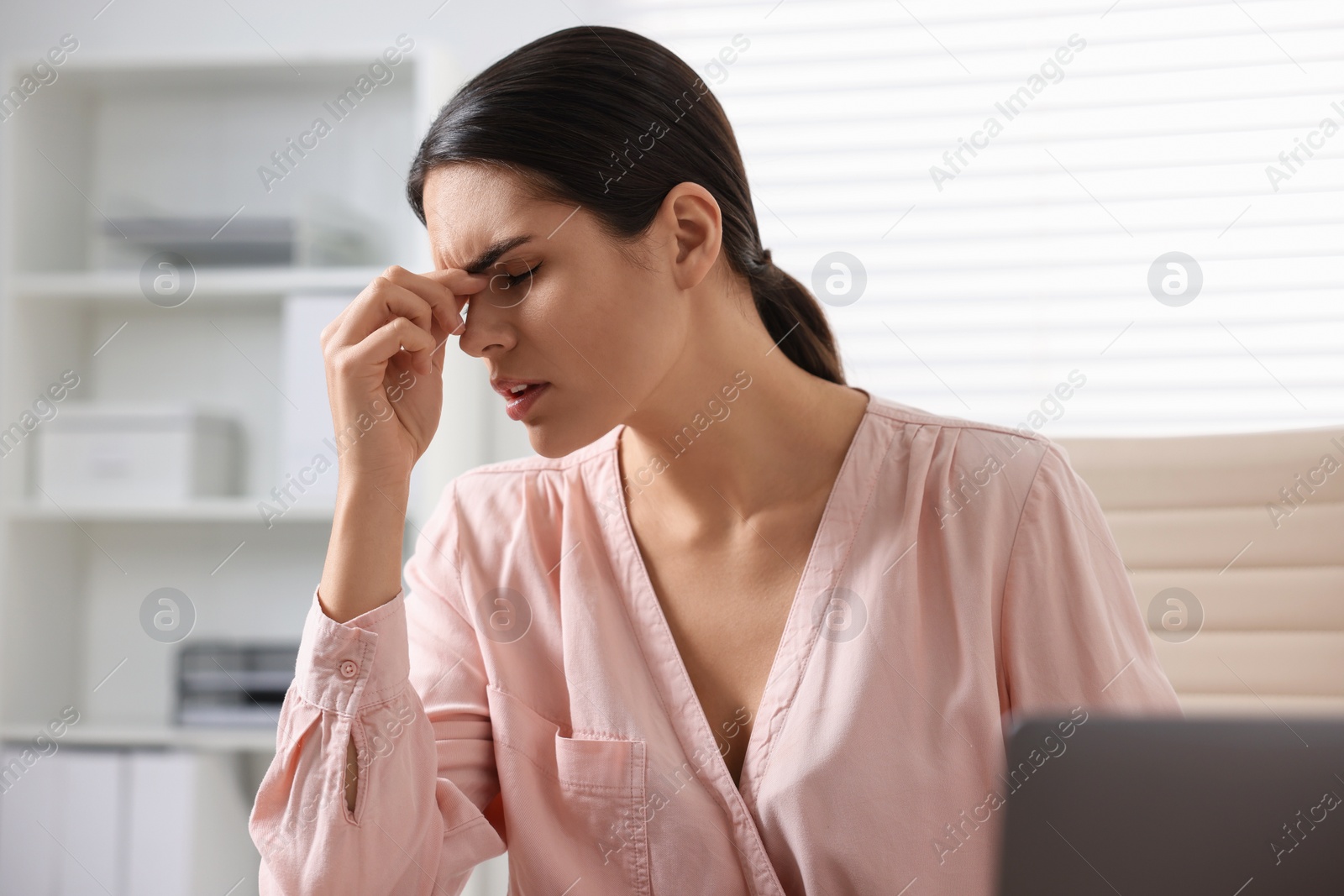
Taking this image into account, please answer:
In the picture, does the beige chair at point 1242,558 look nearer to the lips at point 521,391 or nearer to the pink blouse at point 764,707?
the pink blouse at point 764,707

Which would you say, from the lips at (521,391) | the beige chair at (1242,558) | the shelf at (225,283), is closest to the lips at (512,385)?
the lips at (521,391)

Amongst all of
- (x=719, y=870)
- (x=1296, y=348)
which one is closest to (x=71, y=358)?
(x=719, y=870)

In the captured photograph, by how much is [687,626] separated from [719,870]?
0.29m

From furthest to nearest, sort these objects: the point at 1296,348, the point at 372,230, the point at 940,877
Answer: the point at 372,230 < the point at 1296,348 < the point at 940,877

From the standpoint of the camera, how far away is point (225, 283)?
2.33 metres

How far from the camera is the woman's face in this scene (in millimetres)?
1098

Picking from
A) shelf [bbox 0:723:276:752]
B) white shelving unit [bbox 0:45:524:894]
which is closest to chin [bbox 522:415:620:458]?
white shelving unit [bbox 0:45:524:894]

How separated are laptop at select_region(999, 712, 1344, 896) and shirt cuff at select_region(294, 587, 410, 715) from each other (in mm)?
751

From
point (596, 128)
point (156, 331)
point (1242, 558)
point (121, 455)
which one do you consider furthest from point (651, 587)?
point (156, 331)

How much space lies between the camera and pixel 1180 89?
2.19 m

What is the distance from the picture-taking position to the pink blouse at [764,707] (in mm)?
1031

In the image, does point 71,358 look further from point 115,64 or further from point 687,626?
point 687,626

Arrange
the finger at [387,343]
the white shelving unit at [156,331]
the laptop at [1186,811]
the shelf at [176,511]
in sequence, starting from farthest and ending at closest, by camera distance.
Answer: the white shelving unit at [156,331], the shelf at [176,511], the finger at [387,343], the laptop at [1186,811]

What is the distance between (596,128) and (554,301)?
197 mm
